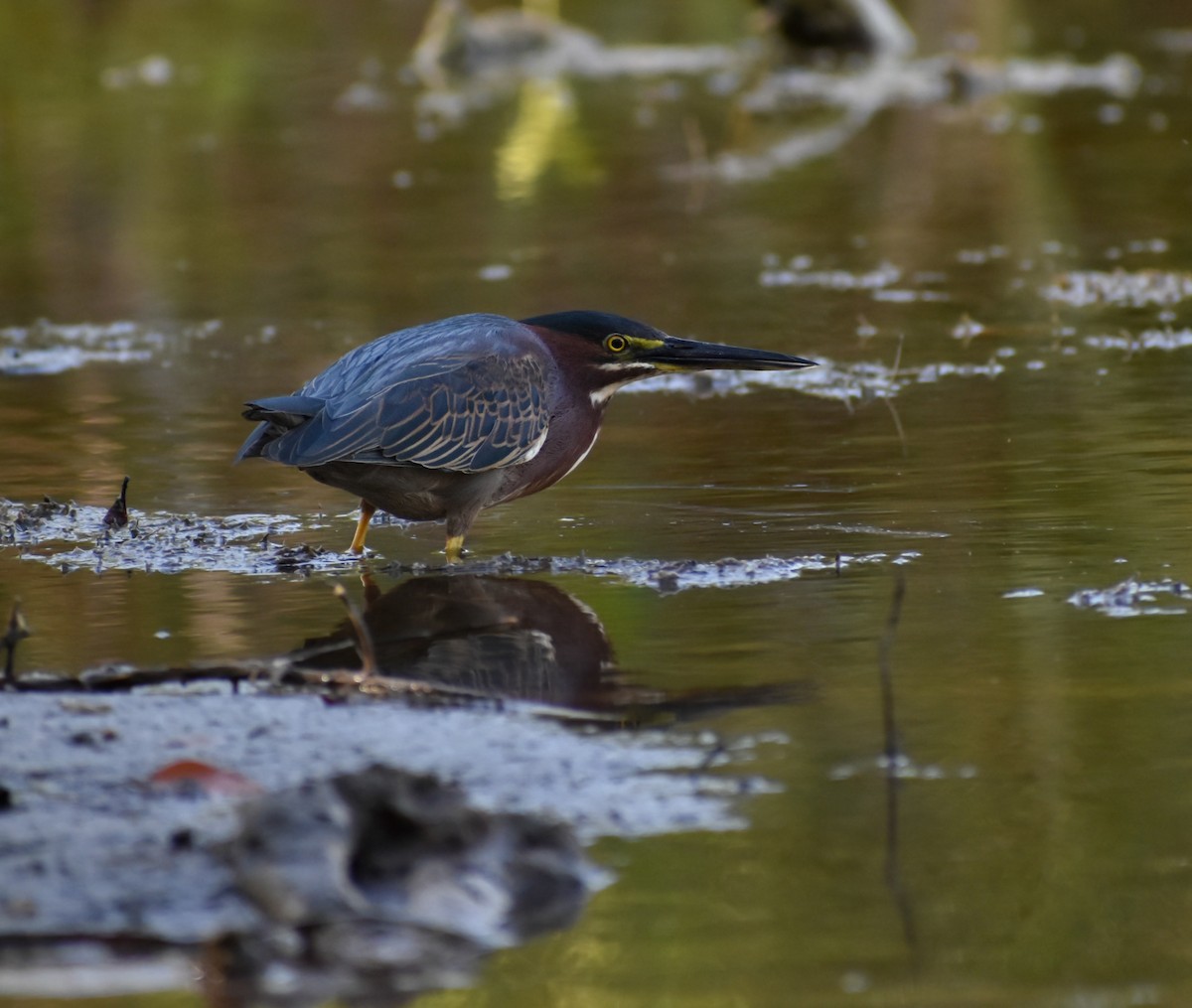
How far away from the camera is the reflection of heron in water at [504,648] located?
4938 millimetres

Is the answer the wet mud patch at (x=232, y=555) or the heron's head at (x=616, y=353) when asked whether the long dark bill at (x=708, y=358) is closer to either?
the heron's head at (x=616, y=353)

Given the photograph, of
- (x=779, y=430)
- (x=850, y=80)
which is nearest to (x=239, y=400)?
(x=779, y=430)

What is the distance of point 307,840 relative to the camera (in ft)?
11.9

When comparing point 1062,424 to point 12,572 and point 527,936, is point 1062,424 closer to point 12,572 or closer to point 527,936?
point 12,572

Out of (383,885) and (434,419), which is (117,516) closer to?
(434,419)

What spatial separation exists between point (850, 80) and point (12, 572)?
16.7m

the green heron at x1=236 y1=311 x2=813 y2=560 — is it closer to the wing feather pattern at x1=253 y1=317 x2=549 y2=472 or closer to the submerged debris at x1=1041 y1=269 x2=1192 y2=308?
the wing feather pattern at x1=253 y1=317 x2=549 y2=472

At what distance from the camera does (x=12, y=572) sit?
21.0 feet

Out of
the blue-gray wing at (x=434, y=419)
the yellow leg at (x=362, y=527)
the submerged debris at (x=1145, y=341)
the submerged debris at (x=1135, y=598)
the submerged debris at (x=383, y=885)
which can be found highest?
the submerged debris at (x=1145, y=341)

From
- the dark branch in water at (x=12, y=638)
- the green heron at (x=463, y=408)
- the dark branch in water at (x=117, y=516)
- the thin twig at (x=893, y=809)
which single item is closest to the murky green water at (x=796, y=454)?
the thin twig at (x=893, y=809)

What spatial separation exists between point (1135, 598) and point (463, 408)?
1990mm

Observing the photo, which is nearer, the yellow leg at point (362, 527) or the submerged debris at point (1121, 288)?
the yellow leg at point (362, 527)

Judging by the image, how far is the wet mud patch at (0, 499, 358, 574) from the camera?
6445 mm

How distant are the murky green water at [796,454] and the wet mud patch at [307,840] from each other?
12 cm
